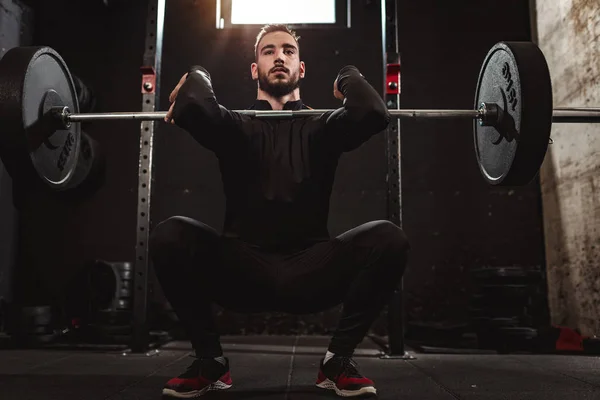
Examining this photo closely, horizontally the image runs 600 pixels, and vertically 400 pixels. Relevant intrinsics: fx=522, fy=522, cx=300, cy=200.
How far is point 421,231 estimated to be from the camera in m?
3.82

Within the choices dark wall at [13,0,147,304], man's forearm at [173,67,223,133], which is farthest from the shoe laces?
dark wall at [13,0,147,304]

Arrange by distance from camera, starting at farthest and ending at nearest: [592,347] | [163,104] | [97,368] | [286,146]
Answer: [163,104]
[592,347]
[97,368]
[286,146]

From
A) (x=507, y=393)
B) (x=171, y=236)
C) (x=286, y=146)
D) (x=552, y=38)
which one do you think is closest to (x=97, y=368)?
(x=171, y=236)

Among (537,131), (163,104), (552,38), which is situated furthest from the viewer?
(163,104)

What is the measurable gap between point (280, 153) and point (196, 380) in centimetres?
80

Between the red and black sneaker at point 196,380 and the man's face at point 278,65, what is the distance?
103 centimetres

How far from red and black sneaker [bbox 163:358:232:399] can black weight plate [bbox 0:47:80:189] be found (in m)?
0.95

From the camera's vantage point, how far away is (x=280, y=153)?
1.85 m

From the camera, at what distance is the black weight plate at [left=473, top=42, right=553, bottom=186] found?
5.74 ft

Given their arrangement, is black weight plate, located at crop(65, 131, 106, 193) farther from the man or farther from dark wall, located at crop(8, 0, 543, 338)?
the man

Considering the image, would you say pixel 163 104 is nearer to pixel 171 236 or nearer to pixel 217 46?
pixel 217 46

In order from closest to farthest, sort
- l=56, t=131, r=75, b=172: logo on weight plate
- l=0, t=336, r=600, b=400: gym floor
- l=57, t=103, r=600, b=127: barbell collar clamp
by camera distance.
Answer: l=0, t=336, r=600, b=400: gym floor → l=57, t=103, r=600, b=127: barbell collar clamp → l=56, t=131, r=75, b=172: logo on weight plate

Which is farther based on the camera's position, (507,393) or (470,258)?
(470,258)

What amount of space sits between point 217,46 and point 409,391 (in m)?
3.04
